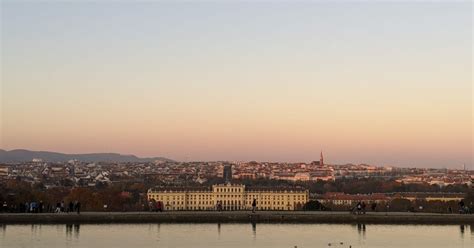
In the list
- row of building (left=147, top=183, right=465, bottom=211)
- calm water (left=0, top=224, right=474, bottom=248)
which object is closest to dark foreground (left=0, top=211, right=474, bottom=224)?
calm water (left=0, top=224, right=474, bottom=248)

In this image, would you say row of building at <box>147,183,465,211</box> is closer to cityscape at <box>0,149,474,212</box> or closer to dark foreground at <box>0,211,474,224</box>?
cityscape at <box>0,149,474,212</box>

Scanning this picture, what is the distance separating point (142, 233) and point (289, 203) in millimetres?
48753

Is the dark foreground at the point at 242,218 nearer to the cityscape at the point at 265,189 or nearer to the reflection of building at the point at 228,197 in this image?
the cityscape at the point at 265,189

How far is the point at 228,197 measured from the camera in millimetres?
81188

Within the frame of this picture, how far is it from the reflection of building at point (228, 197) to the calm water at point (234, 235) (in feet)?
142

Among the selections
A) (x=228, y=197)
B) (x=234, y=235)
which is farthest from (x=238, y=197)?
(x=234, y=235)

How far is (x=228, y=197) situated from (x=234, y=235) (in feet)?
179

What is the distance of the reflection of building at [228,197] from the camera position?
A: 74.9 metres

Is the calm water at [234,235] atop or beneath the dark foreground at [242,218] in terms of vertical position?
beneath

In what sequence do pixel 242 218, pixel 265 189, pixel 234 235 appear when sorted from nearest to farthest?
pixel 234 235 < pixel 242 218 < pixel 265 189

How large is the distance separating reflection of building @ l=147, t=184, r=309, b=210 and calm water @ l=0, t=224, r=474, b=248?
4326 centimetres

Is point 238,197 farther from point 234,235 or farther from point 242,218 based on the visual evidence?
point 234,235

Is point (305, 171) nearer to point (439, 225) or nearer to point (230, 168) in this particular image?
point (230, 168)

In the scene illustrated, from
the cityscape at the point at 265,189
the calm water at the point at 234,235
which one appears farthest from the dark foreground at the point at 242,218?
the cityscape at the point at 265,189
